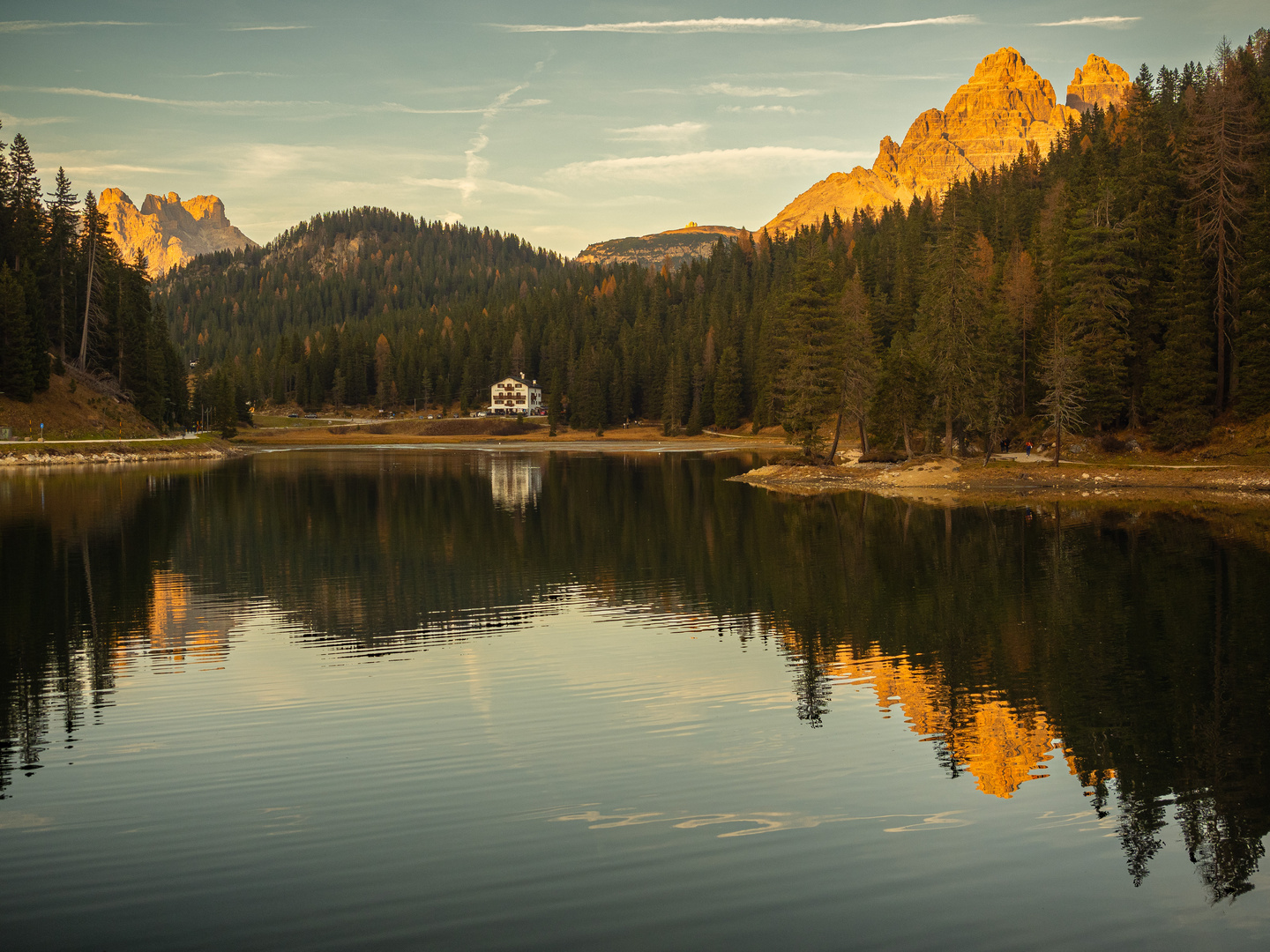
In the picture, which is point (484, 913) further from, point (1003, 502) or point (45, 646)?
point (1003, 502)

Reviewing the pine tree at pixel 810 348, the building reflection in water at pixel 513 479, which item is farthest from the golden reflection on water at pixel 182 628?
the pine tree at pixel 810 348

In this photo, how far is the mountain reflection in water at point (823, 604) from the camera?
15016 mm

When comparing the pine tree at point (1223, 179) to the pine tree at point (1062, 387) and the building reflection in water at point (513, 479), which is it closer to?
the pine tree at point (1062, 387)

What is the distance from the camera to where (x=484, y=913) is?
31.7 ft

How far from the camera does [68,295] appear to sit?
10638cm

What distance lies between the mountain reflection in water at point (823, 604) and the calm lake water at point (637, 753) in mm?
138

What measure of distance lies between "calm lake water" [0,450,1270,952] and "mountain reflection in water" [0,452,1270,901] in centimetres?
14

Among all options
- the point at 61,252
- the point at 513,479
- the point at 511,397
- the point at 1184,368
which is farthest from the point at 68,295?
the point at 1184,368

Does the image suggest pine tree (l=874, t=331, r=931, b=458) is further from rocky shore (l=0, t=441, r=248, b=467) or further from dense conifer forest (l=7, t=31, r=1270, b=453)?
rocky shore (l=0, t=441, r=248, b=467)

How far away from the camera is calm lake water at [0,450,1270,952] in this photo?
9.81m

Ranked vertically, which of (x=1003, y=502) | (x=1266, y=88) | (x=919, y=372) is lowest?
(x=1003, y=502)

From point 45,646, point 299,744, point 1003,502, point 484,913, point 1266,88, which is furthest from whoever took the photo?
A: point 1266,88

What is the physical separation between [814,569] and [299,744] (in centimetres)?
2182

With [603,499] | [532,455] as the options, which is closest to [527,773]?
[603,499]
